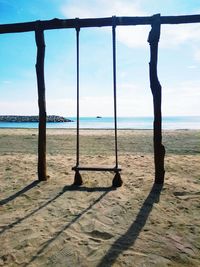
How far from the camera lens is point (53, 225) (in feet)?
13.4

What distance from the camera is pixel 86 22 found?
6.28 m

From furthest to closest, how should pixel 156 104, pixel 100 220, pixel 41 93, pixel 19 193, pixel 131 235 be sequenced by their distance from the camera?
pixel 41 93 < pixel 156 104 < pixel 19 193 < pixel 100 220 < pixel 131 235

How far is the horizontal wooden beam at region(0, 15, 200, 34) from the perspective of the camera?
6.09m

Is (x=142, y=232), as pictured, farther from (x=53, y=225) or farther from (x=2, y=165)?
(x=2, y=165)

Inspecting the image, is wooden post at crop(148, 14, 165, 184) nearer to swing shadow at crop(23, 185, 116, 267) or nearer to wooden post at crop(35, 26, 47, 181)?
swing shadow at crop(23, 185, 116, 267)

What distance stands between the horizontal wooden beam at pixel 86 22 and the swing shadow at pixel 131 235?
355 cm

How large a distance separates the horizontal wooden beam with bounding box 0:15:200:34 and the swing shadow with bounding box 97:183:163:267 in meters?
3.55

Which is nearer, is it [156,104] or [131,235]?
[131,235]

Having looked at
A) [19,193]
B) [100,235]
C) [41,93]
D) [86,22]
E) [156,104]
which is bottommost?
[100,235]

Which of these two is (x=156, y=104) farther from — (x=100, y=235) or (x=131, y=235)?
(x=100, y=235)

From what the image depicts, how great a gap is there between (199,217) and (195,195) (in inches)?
41.3

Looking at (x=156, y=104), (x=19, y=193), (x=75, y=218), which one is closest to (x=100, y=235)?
(x=75, y=218)

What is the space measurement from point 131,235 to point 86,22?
450 centimetres

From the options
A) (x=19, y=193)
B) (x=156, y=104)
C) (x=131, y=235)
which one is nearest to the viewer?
(x=131, y=235)
